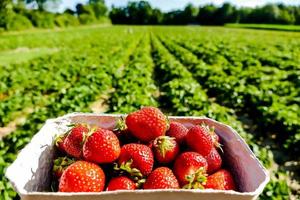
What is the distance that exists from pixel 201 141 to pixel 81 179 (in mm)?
571

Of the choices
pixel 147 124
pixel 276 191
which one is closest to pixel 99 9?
pixel 276 191

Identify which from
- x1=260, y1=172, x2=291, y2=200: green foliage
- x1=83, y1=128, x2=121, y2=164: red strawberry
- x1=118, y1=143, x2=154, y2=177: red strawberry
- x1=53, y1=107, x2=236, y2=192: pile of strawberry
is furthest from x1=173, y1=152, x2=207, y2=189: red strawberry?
x1=260, y1=172, x2=291, y2=200: green foliage

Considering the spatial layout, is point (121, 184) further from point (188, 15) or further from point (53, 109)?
point (188, 15)

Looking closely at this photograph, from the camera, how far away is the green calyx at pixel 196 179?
1675mm

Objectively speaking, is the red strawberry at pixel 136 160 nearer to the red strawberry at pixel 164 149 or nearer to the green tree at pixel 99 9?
the red strawberry at pixel 164 149

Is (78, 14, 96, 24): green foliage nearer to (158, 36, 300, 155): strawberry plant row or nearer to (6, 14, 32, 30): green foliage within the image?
(6, 14, 32, 30): green foliage

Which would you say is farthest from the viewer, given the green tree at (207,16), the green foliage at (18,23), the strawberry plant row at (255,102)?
the green tree at (207,16)

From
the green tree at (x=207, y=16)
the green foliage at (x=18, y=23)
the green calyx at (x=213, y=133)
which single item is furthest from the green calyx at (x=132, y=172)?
the green tree at (x=207, y=16)

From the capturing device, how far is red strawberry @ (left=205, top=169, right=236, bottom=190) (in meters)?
1.74

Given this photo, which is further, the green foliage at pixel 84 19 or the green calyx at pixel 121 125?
the green foliage at pixel 84 19

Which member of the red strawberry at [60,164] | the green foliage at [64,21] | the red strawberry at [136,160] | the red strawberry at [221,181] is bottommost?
the green foliage at [64,21]

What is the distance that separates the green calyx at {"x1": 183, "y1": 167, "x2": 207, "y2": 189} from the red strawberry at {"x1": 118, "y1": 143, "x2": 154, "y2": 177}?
18 centimetres

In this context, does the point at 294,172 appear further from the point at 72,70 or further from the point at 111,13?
the point at 111,13

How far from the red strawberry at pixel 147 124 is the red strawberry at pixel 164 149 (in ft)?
0.15
